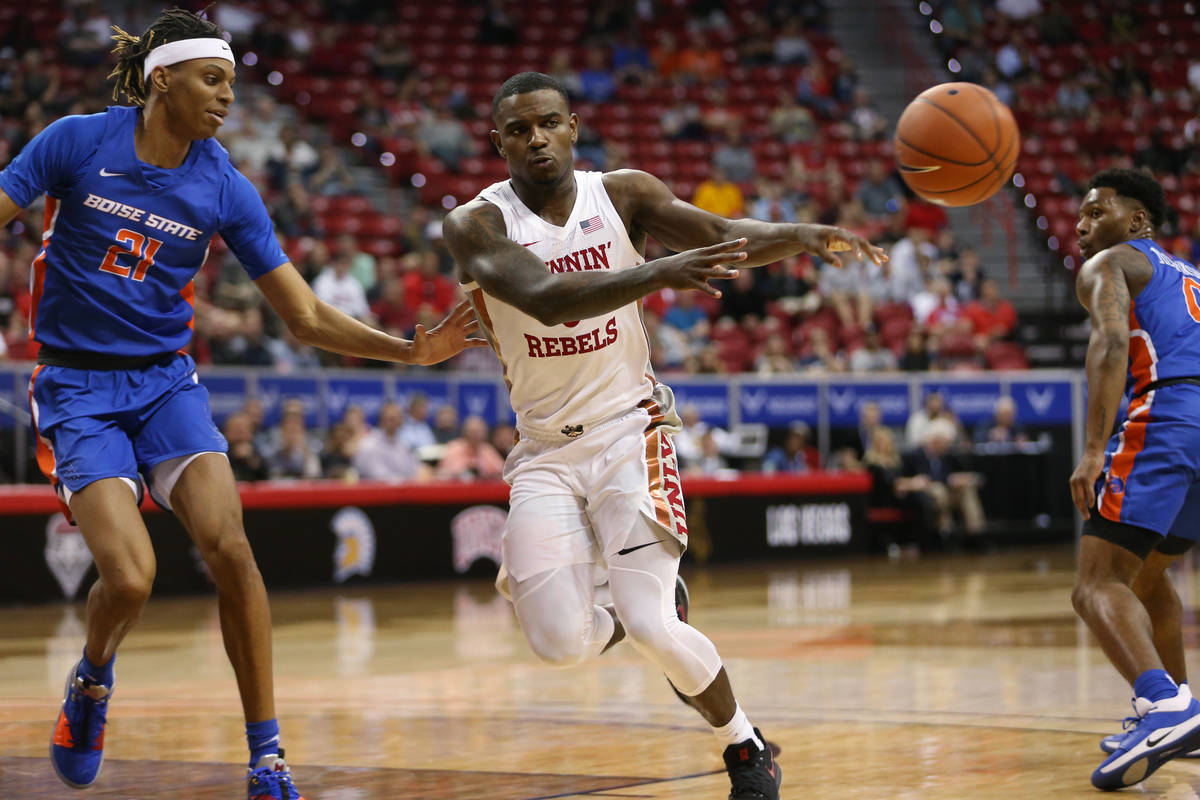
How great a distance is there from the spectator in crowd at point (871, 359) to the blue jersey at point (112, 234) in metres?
14.1

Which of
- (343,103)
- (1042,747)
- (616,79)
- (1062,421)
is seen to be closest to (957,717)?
(1042,747)

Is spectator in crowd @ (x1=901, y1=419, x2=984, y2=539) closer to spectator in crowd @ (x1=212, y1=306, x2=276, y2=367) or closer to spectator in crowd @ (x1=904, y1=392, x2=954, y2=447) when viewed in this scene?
spectator in crowd @ (x1=904, y1=392, x2=954, y2=447)

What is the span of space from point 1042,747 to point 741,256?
255 centimetres

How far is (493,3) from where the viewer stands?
2394 cm

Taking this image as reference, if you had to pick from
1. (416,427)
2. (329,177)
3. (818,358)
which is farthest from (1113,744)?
(329,177)

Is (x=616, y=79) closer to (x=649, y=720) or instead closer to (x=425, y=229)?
(x=425, y=229)

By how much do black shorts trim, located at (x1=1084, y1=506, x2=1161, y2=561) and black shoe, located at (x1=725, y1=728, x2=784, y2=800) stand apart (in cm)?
162

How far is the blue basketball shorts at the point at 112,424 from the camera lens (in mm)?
5039

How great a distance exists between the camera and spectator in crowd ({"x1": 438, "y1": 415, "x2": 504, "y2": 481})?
15.0m

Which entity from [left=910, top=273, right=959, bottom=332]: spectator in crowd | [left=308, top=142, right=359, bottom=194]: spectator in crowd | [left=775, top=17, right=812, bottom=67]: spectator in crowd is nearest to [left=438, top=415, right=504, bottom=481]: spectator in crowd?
[left=308, top=142, right=359, bottom=194]: spectator in crowd

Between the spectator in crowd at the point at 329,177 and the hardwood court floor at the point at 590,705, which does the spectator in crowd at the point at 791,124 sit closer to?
the spectator in crowd at the point at 329,177

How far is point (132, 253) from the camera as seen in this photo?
512cm

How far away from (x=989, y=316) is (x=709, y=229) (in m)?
15.7

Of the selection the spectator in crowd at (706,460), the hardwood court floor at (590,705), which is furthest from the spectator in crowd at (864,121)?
the hardwood court floor at (590,705)
